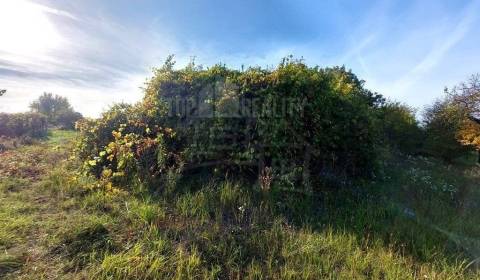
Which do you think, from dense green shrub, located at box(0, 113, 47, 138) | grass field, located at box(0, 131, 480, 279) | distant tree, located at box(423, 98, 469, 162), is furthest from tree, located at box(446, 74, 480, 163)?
dense green shrub, located at box(0, 113, 47, 138)

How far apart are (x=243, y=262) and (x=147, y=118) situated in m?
3.85

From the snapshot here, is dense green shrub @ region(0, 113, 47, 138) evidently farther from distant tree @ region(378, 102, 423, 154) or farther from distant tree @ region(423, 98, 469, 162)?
distant tree @ region(423, 98, 469, 162)

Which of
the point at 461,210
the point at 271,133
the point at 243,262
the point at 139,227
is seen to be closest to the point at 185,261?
the point at 243,262

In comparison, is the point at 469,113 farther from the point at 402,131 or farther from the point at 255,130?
the point at 255,130

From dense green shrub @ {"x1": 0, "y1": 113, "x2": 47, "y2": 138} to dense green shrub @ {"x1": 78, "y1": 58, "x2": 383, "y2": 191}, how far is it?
12.0 metres

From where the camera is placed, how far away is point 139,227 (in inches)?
142

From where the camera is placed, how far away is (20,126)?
51.7 ft

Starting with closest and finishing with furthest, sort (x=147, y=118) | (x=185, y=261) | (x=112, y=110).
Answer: (x=185, y=261), (x=147, y=118), (x=112, y=110)

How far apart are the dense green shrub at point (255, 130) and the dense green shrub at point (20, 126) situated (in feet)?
39.3

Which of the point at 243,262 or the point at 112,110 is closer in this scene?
the point at 243,262

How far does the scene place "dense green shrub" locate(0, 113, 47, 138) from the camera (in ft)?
48.3

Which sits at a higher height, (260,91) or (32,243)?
(260,91)

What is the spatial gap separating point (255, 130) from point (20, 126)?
16123 millimetres

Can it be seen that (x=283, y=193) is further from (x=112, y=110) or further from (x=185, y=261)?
(x=112, y=110)
